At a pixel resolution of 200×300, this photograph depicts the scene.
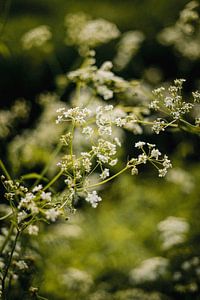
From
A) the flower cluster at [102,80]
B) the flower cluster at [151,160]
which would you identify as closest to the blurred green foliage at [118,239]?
the flower cluster at [102,80]

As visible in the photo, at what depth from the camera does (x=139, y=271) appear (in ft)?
12.2

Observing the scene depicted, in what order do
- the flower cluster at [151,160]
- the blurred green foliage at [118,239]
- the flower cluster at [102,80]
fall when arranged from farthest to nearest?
the blurred green foliage at [118,239] → the flower cluster at [102,80] → the flower cluster at [151,160]

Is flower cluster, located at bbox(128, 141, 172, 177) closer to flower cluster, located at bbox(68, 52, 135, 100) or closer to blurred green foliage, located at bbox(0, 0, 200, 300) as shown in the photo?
flower cluster, located at bbox(68, 52, 135, 100)

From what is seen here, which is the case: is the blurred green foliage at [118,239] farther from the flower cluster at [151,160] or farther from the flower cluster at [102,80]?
the flower cluster at [151,160]

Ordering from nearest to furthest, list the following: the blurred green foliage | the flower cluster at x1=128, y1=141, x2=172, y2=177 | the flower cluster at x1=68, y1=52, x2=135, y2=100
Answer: the flower cluster at x1=128, y1=141, x2=172, y2=177 → the flower cluster at x1=68, y1=52, x2=135, y2=100 → the blurred green foliage

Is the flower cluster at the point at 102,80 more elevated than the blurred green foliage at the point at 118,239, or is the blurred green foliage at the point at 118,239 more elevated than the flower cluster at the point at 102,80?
the flower cluster at the point at 102,80

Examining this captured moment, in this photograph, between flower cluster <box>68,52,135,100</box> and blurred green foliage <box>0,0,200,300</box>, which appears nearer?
flower cluster <box>68,52,135,100</box>

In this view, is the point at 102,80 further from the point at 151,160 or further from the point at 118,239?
the point at 118,239

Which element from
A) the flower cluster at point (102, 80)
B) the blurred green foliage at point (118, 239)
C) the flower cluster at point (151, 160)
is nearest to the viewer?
the flower cluster at point (151, 160)

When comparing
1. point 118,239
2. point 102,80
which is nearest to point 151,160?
point 102,80

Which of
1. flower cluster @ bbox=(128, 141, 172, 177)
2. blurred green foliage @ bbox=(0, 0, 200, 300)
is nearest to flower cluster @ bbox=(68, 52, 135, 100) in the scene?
blurred green foliage @ bbox=(0, 0, 200, 300)

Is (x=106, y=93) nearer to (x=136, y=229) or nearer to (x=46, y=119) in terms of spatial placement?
(x=46, y=119)

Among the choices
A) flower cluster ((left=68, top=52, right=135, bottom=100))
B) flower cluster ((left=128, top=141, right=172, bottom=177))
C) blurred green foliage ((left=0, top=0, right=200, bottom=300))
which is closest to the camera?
flower cluster ((left=128, top=141, right=172, bottom=177))

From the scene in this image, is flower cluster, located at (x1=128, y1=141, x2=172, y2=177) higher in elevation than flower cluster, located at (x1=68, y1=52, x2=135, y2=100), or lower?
lower
